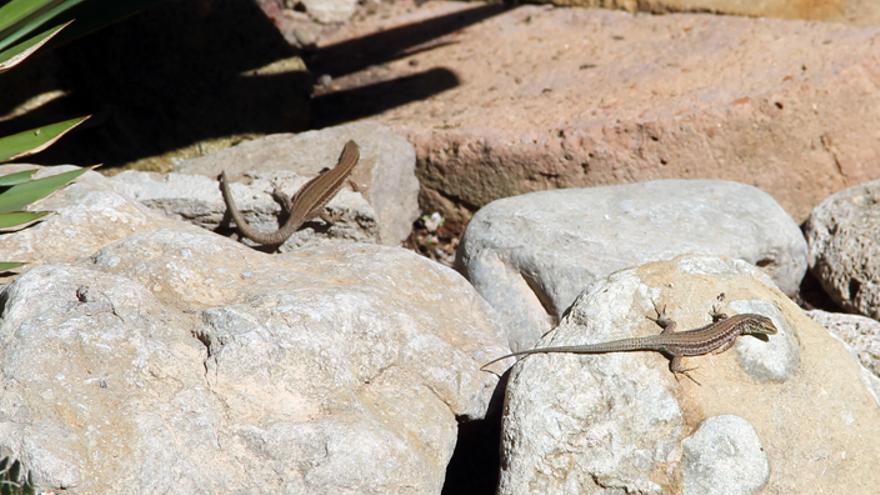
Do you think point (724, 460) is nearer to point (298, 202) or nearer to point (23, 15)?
point (298, 202)

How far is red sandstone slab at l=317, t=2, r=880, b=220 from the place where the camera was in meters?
6.72

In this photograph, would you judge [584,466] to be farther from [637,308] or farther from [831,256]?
[831,256]

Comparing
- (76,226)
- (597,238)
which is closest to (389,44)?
(597,238)

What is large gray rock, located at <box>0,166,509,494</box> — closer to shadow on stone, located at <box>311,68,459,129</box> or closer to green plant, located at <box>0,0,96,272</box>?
green plant, located at <box>0,0,96,272</box>

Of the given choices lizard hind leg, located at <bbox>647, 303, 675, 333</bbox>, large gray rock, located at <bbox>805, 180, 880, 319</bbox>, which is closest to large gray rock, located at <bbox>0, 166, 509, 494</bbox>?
lizard hind leg, located at <bbox>647, 303, 675, 333</bbox>

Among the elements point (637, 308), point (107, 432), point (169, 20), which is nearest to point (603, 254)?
point (637, 308)

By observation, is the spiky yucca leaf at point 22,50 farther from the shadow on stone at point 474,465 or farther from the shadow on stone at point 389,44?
the shadow on stone at point 389,44

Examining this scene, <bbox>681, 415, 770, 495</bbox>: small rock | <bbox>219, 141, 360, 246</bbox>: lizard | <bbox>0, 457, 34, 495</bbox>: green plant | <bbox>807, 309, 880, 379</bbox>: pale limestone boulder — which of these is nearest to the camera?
<bbox>0, 457, 34, 495</bbox>: green plant

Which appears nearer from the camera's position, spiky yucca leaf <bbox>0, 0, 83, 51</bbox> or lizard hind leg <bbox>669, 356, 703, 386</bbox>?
lizard hind leg <bbox>669, 356, 703, 386</bbox>

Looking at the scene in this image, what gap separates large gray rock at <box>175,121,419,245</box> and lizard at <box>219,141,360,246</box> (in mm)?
207

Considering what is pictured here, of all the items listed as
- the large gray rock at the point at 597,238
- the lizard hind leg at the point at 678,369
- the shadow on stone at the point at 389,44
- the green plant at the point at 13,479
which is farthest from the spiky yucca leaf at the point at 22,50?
the shadow on stone at the point at 389,44

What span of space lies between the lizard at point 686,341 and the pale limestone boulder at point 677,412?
3 cm

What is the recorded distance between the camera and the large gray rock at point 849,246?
6.19 m

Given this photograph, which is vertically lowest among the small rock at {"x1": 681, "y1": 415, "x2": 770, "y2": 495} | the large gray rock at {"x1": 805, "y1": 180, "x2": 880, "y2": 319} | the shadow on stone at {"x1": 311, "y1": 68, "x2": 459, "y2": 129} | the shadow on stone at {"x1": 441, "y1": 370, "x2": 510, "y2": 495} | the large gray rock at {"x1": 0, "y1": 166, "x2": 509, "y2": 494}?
the large gray rock at {"x1": 805, "y1": 180, "x2": 880, "y2": 319}
